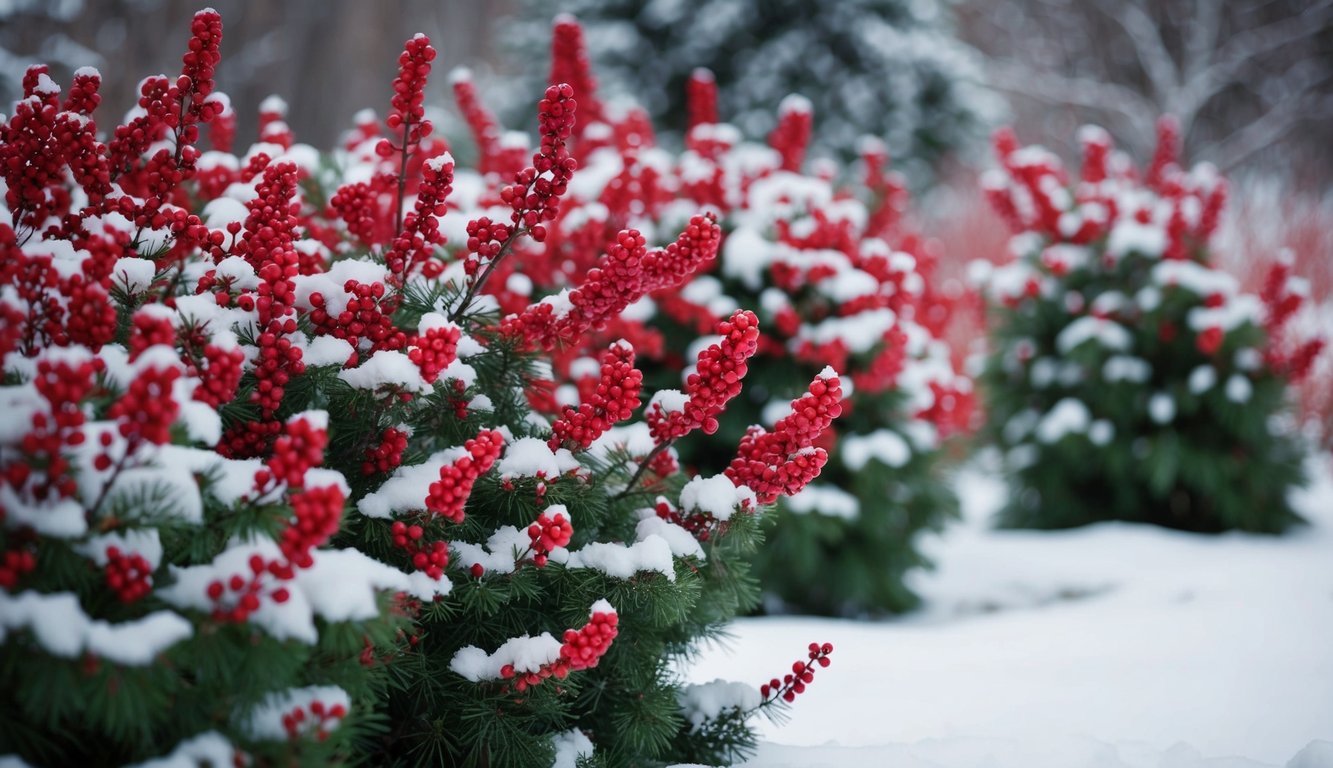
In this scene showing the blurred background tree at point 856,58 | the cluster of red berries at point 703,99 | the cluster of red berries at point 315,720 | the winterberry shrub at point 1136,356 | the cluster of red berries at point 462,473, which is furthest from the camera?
the blurred background tree at point 856,58

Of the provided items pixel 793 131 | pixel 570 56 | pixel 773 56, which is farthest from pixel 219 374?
pixel 773 56

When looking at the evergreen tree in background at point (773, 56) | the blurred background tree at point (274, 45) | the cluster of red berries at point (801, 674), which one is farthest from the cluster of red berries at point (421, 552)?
the evergreen tree in background at point (773, 56)

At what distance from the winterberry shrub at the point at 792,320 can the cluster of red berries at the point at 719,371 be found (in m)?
1.19

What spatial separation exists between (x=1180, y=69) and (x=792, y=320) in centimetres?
1361

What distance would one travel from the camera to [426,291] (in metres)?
1.66

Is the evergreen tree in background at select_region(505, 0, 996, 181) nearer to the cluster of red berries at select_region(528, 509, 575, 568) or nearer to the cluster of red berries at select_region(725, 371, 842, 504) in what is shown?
the cluster of red berries at select_region(725, 371, 842, 504)

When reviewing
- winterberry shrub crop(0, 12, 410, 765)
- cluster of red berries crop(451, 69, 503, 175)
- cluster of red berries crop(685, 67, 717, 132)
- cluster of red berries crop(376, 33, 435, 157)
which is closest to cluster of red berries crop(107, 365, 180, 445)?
winterberry shrub crop(0, 12, 410, 765)

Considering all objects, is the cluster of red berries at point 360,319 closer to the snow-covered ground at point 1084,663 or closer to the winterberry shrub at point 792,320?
the snow-covered ground at point 1084,663

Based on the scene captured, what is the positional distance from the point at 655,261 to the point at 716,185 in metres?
1.87

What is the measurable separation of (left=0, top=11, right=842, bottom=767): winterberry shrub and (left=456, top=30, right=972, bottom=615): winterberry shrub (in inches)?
43.3

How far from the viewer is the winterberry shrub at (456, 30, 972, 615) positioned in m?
2.98

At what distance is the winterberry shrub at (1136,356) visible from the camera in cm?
388

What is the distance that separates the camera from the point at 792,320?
10.1 feet

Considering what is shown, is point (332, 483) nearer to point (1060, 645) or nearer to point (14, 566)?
point (14, 566)
